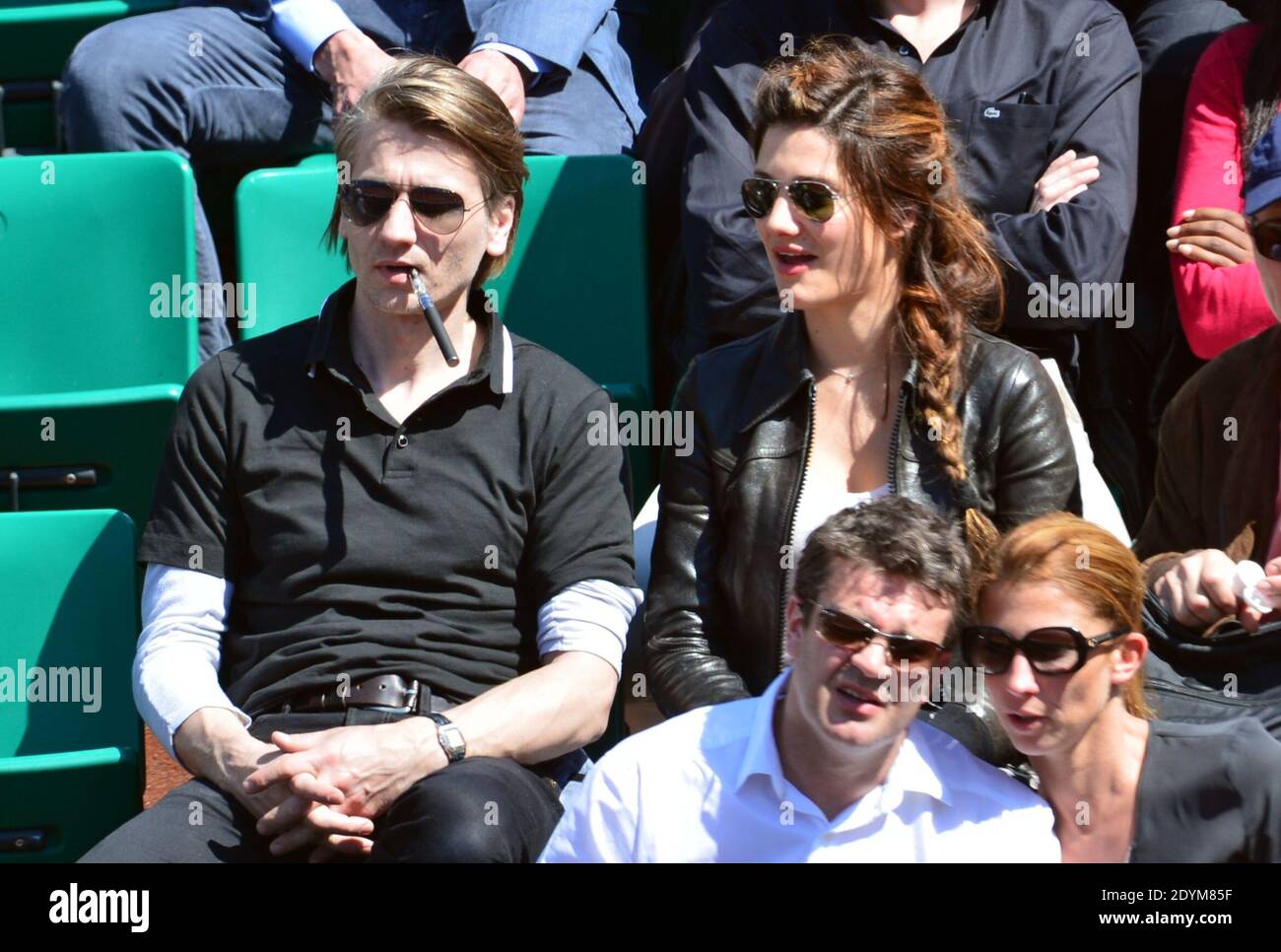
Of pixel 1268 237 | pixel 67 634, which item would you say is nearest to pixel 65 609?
pixel 67 634

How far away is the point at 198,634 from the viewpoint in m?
2.60

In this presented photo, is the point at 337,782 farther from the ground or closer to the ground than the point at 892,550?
closer to the ground

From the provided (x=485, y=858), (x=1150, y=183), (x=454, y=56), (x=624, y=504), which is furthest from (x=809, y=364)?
(x=454, y=56)

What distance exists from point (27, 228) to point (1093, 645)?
87.1 inches

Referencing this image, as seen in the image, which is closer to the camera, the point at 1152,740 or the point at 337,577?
the point at 1152,740

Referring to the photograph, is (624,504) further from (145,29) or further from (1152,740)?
(145,29)

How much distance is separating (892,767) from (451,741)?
607 mm

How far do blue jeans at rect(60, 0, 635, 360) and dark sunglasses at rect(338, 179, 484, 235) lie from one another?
1040 millimetres

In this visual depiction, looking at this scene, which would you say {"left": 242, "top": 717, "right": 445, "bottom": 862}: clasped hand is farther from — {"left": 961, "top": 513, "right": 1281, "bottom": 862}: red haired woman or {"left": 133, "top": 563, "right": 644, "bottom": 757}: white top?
{"left": 961, "top": 513, "right": 1281, "bottom": 862}: red haired woman

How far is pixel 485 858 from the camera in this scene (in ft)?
7.38

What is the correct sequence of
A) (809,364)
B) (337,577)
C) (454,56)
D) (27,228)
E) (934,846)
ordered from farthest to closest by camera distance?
(454,56), (27,228), (809,364), (337,577), (934,846)

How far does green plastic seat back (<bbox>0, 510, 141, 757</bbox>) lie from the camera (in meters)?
2.85

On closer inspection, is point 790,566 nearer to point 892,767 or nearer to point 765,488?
point 765,488

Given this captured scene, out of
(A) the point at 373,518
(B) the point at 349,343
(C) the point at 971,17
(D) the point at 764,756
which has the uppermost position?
(C) the point at 971,17
